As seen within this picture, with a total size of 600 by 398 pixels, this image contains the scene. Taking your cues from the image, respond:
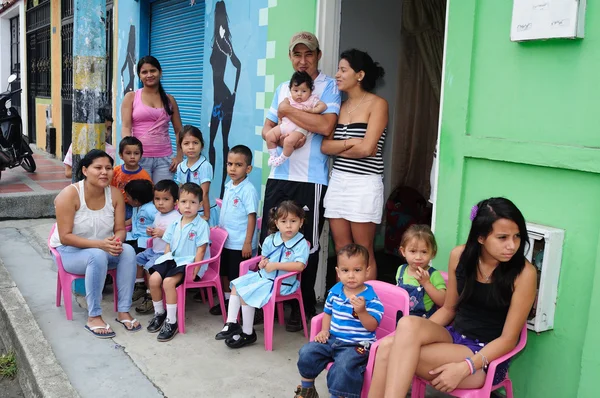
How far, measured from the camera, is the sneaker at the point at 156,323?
4.22 meters

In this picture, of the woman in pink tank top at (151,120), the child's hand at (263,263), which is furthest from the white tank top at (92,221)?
the child's hand at (263,263)

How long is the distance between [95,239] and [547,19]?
3.19 meters

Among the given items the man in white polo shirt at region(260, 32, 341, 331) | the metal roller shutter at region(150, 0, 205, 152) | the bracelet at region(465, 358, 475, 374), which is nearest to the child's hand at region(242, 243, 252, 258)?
the man in white polo shirt at region(260, 32, 341, 331)

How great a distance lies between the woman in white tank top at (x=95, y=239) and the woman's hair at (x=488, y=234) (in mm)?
2469

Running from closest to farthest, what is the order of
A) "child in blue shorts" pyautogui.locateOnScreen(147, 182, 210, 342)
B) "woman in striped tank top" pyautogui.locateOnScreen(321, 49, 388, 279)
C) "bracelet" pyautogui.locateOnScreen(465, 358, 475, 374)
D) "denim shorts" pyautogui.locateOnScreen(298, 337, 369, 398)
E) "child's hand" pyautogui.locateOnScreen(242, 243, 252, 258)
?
1. "bracelet" pyautogui.locateOnScreen(465, 358, 475, 374)
2. "denim shorts" pyautogui.locateOnScreen(298, 337, 369, 398)
3. "woman in striped tank top" pyautogui.locateOnScreen(321, 49, 388, 279)
4. "child in blue shorts" pyautogui.locateOnScreen(147, 182, 210, 342)
5. "child's hand" pyautogui.locateOnScreen(242, 243, 252, 258)

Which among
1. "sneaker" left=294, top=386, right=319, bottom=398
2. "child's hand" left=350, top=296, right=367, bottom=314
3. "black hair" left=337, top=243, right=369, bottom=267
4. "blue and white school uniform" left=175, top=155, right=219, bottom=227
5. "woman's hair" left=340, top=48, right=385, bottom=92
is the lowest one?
"sneaker" left=294, top=386, right=319, bottom=398

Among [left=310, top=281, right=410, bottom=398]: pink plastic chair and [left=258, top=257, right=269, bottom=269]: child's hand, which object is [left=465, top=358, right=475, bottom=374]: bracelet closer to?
[left=310, top=281, right=410, bottom=398]: pink plastic chair

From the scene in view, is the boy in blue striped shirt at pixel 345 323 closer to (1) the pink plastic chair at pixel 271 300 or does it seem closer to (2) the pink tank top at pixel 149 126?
(1) the pink plastic chair at pixel 271 300

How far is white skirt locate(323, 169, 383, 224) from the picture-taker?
382cm

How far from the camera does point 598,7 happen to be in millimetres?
2750

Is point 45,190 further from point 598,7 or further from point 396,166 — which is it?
point 598,7

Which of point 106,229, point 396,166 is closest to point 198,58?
point 396,166

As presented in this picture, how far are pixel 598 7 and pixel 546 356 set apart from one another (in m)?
1.68

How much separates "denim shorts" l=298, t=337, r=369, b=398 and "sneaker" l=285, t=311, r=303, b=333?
110cm
